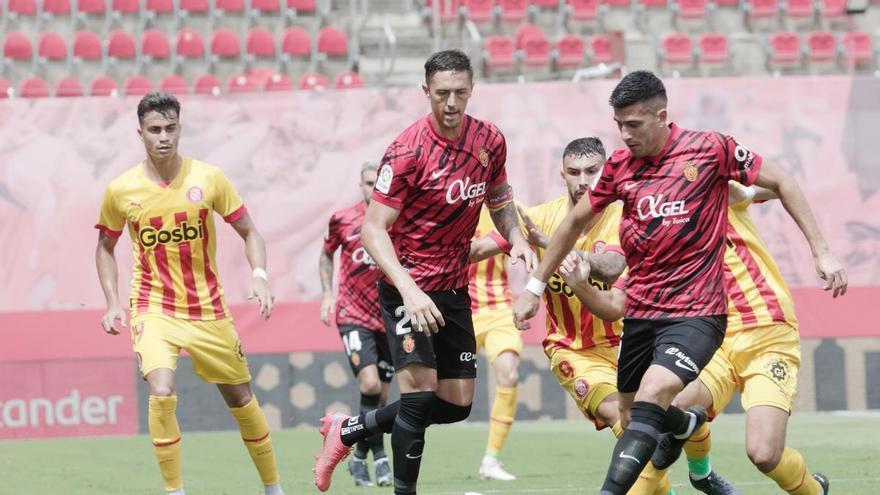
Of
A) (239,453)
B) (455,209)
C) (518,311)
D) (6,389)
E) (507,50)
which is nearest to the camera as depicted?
(518,311)

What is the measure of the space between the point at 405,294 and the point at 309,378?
8977 millimetres

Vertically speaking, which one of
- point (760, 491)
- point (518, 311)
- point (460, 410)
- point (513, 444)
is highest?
point (518, 311)

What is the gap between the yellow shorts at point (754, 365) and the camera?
25.2 feet

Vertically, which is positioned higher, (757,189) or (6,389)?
(757,189)

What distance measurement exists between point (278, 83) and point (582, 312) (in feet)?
36.6

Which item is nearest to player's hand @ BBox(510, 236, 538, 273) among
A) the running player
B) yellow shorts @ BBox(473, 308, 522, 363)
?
the running player

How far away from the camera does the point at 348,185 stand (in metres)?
16.1

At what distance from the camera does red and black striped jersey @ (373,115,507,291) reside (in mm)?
7500

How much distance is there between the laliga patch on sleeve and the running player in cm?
334

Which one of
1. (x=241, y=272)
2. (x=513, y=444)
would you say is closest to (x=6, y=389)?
(x=241, y=272)

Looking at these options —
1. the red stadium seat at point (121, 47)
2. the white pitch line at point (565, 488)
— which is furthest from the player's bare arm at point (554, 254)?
the red stadium seat at point (121, 47)

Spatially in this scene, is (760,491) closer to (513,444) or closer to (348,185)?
(513,444)

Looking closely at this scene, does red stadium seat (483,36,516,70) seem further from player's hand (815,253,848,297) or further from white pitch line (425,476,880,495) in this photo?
player's hand (815,253,848,297)

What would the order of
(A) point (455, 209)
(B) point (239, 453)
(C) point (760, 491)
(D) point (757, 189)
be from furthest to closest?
(B) point (239, 453), (C) point (760, 491), (D) point (757, 189), (A) point (455, 209)
